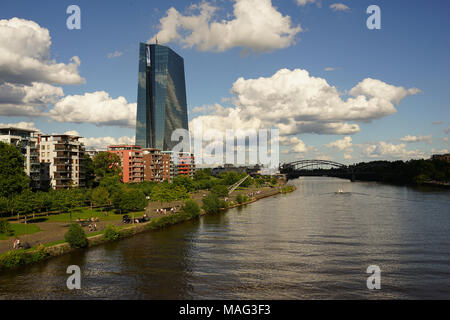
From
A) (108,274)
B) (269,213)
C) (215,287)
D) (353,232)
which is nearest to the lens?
(215,287)

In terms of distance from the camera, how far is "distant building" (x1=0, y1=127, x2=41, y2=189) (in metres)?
67.4

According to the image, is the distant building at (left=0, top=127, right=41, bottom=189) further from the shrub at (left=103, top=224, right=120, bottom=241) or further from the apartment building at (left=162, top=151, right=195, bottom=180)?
the apartment building at (left=162, top=151, right=195, bottom=180)

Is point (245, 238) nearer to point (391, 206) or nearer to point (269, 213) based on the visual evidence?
point (269, 213)

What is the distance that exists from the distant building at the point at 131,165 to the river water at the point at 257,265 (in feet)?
195

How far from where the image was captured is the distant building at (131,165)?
109 metres

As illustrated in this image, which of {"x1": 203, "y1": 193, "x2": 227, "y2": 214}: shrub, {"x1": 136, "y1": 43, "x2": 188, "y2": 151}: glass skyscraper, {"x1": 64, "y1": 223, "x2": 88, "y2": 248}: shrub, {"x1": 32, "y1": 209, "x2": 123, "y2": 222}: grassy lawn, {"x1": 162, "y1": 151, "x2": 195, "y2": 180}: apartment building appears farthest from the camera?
{"x1": 136, "y1": 43, "x2": 188, "y2": 151}: glass skyscraper

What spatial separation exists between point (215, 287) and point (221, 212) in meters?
45.6

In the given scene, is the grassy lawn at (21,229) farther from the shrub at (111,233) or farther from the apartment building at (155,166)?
the apartment building at (155,166)

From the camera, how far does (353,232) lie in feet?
160

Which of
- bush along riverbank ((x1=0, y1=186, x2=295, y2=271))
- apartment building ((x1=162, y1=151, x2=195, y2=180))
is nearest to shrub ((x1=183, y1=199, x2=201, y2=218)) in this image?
bush along riverbank ((x1=0, y1=186, x2=295, y2=271))

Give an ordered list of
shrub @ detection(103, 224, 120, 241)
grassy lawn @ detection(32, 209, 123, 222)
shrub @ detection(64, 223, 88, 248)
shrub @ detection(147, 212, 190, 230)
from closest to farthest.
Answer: shrub @ detection(64, 223, 88, 248) < shrub @ detection(103, 224, 120, 241) < shrub @ detection(147, 212, 190, 230) < grassy lawn @ detection(32, 209, 123, 222)

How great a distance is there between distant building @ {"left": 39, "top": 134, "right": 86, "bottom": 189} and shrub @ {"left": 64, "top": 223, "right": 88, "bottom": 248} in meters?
39.3

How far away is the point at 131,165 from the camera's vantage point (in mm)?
110062

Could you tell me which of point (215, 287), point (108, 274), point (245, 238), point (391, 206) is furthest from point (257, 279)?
point (391, 206)
